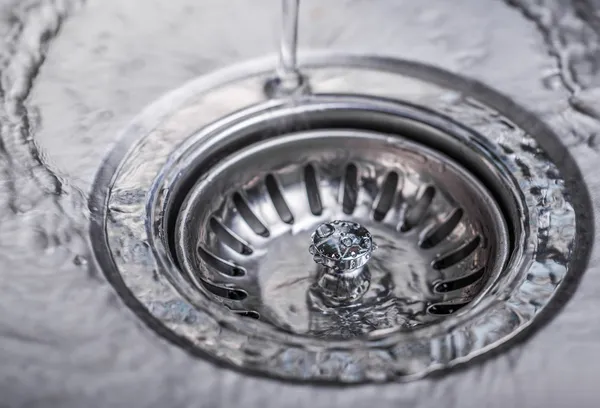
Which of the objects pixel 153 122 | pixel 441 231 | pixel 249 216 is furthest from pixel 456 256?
pixel 153 122

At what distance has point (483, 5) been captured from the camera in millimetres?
1111

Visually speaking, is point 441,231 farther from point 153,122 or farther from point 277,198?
point 153,122

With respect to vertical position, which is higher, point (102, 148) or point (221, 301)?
point (102, 148)

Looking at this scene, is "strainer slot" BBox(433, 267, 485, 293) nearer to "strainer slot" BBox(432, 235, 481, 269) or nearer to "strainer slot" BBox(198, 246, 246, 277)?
"strainer slot" BBox(432, 235, 481, 269)

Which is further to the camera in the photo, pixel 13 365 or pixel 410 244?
pixel 410 244

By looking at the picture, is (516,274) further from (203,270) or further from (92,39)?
(92,39)

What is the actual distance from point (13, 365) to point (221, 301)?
0.24 m

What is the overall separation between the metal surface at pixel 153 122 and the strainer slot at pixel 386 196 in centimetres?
11

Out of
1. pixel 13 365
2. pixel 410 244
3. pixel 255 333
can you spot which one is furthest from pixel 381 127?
pixel 13 365

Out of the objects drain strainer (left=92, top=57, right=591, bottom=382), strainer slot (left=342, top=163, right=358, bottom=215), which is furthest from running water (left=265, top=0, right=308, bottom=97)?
strainer slot (left=342, top=163, right=358, bottom=215)

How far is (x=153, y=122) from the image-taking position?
957 mm

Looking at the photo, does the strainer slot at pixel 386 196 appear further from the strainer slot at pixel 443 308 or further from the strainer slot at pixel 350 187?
the strainer slot at pixel 443 308

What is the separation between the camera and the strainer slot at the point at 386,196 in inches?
40.5

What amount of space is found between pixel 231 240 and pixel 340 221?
0.14 m
